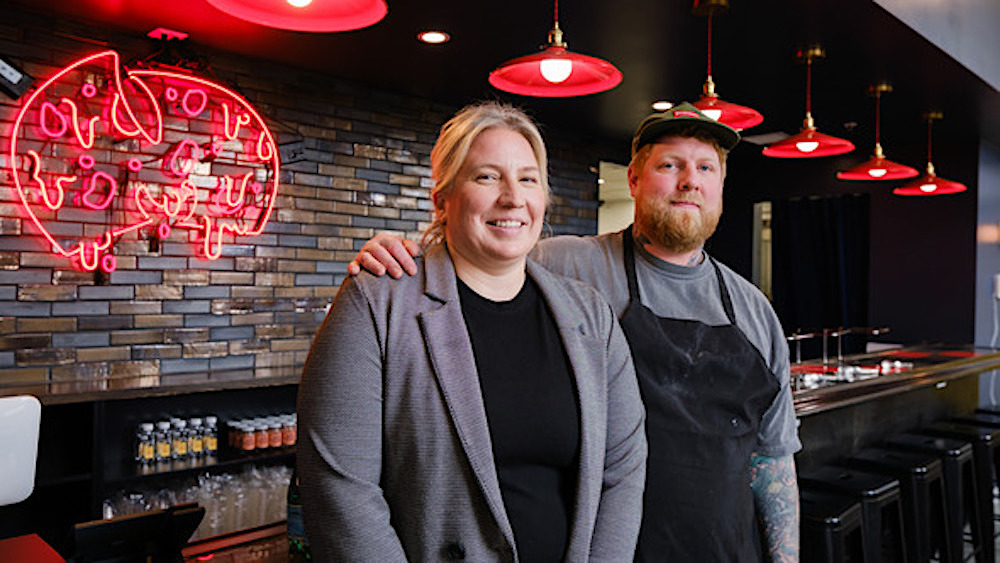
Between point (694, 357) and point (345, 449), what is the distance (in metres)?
0.89

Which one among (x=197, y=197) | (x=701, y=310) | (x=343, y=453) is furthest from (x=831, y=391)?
(x=197, y=197)

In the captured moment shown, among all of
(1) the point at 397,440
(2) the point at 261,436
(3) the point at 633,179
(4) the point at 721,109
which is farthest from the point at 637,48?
(1) the point at 397,440

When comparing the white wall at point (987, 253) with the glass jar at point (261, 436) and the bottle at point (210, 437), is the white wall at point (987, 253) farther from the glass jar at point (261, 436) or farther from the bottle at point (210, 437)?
the bottle at point (210, 437)

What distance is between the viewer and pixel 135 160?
376 centimetres

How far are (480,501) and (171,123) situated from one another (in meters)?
3.34

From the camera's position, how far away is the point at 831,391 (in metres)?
3.24

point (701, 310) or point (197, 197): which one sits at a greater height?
point (197, 197)

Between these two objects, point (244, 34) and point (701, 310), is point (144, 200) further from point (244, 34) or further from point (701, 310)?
point (701, 310)

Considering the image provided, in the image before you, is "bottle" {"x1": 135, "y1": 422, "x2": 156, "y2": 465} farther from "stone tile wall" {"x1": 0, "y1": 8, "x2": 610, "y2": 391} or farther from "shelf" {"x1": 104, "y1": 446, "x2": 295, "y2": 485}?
"stone tile wall" {"x1": 0, "y1": 8, "x2": 610, "y2": 391}

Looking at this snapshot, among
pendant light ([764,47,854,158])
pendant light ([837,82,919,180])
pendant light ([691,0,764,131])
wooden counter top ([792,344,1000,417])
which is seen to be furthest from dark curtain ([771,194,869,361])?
pendant light ([691,0,764,131])

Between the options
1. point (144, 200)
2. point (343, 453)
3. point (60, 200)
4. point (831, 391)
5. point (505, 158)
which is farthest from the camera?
point (144, 200)

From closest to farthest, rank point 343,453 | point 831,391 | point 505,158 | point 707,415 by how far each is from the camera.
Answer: point 343,453
point 505,158
point 707,415
point 831,391

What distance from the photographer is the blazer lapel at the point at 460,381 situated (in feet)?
4.23

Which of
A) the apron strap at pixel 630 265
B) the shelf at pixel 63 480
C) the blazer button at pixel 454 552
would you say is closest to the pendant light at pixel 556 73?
the apron strap at pixel 630 265
